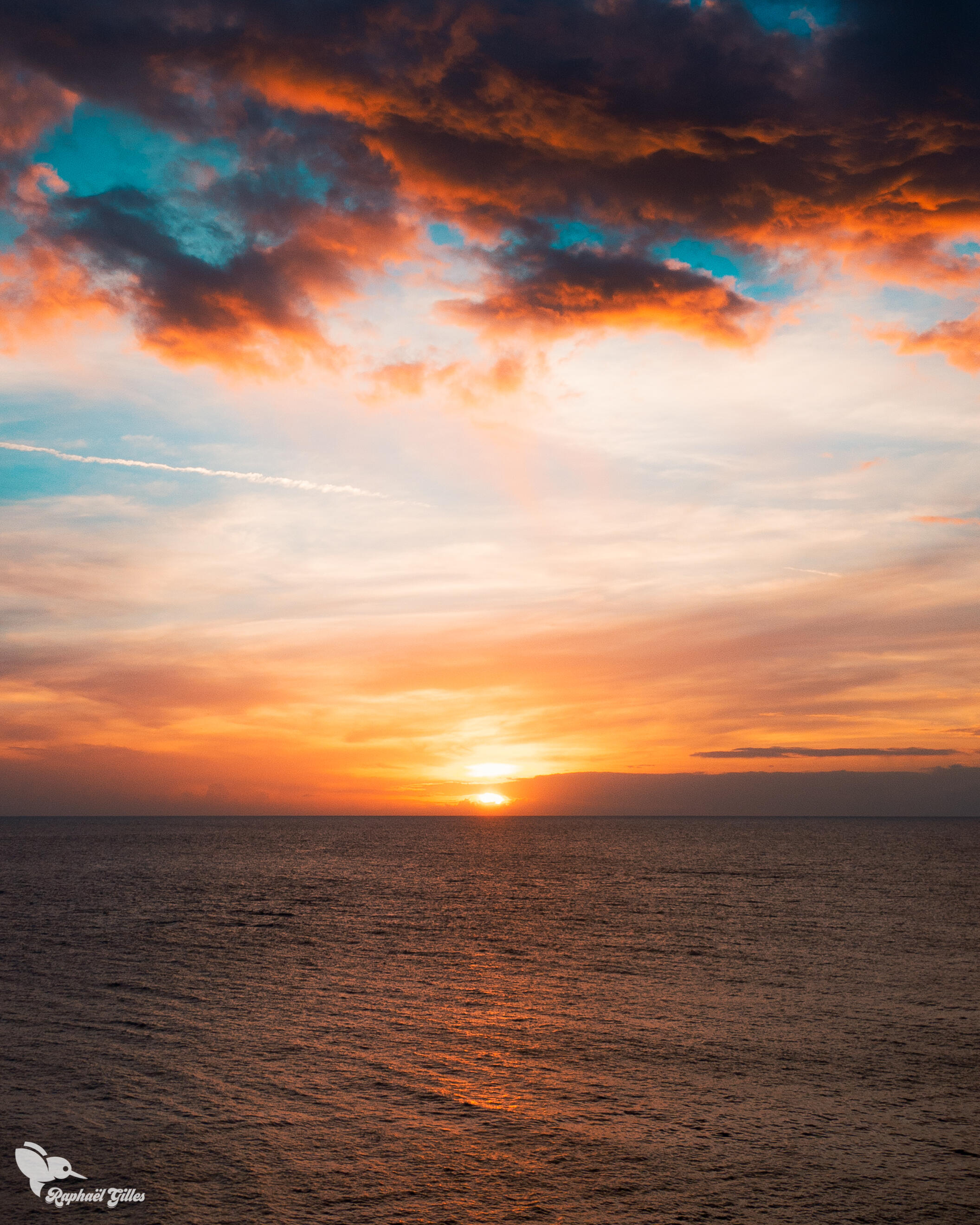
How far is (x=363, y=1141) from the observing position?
18.7 meters

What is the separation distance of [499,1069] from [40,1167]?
1148cm

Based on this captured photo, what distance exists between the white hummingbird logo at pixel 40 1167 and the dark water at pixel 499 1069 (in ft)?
0.71

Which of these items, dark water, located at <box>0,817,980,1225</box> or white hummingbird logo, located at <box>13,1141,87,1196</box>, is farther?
white hummingbird logo, located at <box>13,1141,87,1196</box>

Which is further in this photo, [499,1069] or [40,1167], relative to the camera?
[499,1069]

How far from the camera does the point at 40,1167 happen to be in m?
17.1

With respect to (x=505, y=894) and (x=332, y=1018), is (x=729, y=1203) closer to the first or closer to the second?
(x=332, y=1018)

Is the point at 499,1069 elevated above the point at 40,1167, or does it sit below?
below

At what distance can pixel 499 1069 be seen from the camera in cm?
2389

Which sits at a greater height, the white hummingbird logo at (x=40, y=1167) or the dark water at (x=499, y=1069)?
the white hummingbird logo at (x=40, y=1167)

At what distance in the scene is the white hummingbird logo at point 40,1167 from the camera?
16.7 metres

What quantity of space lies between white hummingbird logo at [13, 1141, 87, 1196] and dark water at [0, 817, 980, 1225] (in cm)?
22

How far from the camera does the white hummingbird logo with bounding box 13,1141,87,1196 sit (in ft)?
54.7

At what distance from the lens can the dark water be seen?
1653 centimetres

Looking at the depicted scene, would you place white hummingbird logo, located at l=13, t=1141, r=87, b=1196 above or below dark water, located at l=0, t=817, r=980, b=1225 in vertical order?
above
